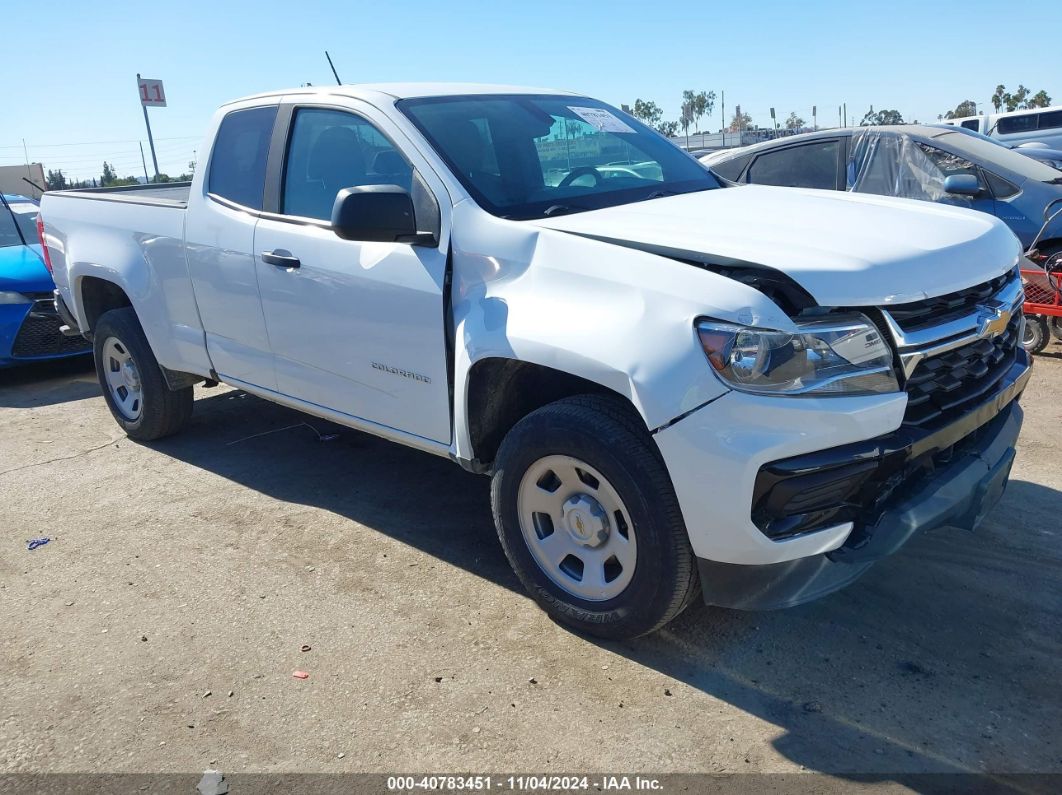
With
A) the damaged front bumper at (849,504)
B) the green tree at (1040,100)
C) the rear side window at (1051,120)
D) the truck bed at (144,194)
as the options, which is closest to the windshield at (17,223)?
the truck bed at (144,194)

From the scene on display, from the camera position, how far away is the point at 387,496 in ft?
15.0

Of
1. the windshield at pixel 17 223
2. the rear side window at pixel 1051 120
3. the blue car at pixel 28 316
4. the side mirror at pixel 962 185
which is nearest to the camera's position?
the side mirror at pixel 962 185

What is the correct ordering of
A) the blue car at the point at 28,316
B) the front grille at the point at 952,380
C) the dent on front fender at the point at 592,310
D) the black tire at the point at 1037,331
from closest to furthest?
1. the dent on front fender at the point at 592,310
2. the front grille at the point at 952,380
3. the black tire at the point at 1037,331
4. the blue car at the point at 28,316

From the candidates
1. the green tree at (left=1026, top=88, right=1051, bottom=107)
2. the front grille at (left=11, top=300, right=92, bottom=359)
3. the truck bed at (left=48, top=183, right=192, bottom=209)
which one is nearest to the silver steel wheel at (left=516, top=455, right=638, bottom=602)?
the truck bed at (left=48, top=183, right=192, bottom=209)

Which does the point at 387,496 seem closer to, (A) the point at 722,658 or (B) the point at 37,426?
(A) the point at 722,658

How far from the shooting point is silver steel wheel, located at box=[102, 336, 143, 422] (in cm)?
541

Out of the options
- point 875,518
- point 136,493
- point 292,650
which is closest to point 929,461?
point 875,518

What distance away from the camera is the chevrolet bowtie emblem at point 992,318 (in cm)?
295

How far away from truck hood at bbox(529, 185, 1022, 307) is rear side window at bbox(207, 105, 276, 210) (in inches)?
69.3

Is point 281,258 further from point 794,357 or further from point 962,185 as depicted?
point 962,185

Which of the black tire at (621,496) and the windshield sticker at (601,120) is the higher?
the windshield sticker at (601,120)

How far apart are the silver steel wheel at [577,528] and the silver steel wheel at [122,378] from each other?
3.18 m

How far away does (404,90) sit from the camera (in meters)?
3.93

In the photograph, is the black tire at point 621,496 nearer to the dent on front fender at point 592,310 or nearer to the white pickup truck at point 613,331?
the white pickup truck at point 613,331
